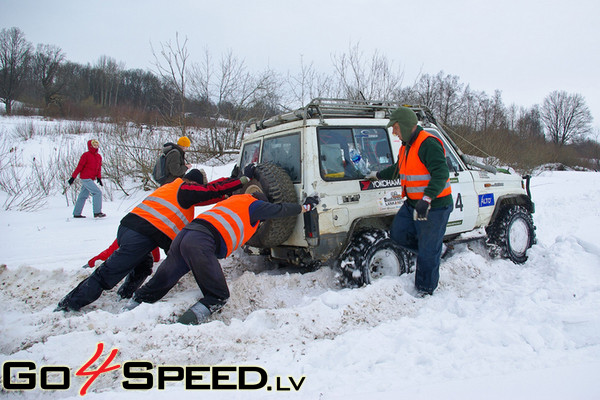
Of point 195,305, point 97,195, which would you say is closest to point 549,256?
point 195,305

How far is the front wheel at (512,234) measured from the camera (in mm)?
5062

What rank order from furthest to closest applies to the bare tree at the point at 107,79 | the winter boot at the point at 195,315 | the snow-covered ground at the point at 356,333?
the bare tree at the point at 107,79 → the winter boot at the point at 195,315 → the snow-covered ground at the point at 356,333

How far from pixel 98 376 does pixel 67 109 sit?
98.1 ft

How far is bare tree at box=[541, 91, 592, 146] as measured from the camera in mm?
51781

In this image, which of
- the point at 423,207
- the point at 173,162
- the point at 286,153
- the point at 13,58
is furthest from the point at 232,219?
the point at 13,58

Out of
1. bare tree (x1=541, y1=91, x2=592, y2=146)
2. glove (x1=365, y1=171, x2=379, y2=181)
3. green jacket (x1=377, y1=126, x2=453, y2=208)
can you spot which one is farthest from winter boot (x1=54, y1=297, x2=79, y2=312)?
bare tree (x1=541, y1=91, x2=592, y2=146)

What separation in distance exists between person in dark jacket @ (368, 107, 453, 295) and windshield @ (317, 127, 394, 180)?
0.38 metres

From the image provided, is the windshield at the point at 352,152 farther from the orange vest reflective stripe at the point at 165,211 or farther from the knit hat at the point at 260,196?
the orange vest reflective stripe at the point at 165,211

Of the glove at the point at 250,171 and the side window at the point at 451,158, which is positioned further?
the side window at the point at 451,158

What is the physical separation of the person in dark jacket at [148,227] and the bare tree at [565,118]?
59553 millimetres

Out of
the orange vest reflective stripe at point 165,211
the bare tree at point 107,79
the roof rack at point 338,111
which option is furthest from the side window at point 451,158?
the bare tree at point 107,79

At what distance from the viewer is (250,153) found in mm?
→ 4902

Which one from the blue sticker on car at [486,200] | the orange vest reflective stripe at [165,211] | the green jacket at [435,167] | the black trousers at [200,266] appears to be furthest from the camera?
the blue sticker on car at [486,200]

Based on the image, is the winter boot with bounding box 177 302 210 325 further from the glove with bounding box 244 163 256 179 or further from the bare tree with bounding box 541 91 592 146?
the bare tree with bounding box 541 91 592 146
